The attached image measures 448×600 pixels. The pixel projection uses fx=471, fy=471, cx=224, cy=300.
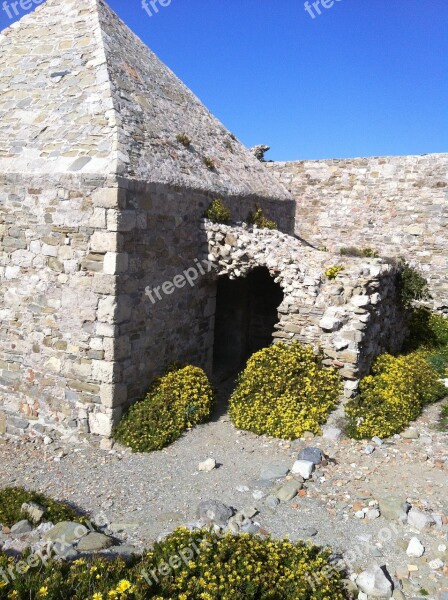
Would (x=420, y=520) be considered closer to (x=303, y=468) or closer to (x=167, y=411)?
(x=303, y=468)

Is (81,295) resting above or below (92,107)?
below

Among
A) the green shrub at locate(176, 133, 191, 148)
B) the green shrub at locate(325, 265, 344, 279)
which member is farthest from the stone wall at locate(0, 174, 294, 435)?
the green shrub at locate(325, 265, 344, 279)

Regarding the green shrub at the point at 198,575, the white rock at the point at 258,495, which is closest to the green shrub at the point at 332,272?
the white rock at the point at 258,495

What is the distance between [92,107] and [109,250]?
2.97 metres

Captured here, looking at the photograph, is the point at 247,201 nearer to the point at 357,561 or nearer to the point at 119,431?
the point at 119,431

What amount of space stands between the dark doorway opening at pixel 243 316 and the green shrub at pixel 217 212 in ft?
8.74

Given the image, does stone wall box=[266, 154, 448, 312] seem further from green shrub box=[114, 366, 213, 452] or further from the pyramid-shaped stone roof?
green shrub box=[114, 366, 213, 452]

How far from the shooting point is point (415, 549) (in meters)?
5.44

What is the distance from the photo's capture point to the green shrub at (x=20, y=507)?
616 centimetres

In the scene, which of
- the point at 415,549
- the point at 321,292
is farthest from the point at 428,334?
the point at 415,549

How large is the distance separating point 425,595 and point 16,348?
24.9 feet

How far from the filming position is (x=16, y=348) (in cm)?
895

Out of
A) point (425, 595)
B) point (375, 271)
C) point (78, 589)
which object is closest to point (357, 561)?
point (425, 595)

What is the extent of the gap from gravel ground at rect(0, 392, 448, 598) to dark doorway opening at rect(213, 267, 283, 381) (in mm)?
4495
